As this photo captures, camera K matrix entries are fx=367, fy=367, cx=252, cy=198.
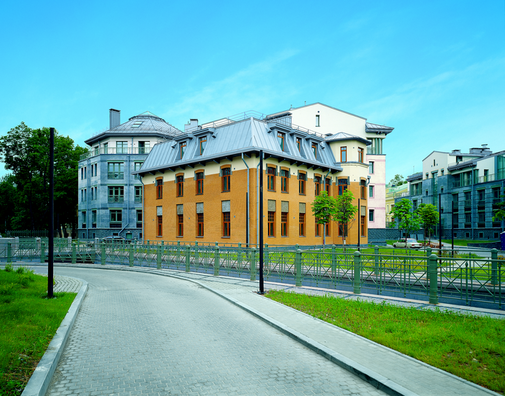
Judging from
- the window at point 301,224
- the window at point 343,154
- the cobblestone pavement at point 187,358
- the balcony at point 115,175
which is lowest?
the cobblestone pavement at point 187,358

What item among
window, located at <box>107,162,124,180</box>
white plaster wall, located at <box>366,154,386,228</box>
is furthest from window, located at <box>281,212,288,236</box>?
window, located at <box>107,162,124,180</box>

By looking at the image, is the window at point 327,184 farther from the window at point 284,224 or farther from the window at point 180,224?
the window at point 180,224

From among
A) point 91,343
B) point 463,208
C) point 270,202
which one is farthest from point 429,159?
point 91,343

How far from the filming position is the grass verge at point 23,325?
17.2 feet

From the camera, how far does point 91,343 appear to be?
23.6ft

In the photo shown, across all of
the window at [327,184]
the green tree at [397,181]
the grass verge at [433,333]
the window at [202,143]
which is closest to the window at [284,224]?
the window at [327,184]

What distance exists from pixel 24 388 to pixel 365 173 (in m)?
37.1

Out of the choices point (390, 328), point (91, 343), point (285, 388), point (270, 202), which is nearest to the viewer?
point (285, 388)

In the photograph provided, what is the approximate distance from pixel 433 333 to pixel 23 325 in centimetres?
822

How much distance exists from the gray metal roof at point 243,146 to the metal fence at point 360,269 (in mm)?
11196

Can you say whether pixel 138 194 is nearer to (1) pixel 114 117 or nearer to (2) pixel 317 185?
(1) pixel 114 117

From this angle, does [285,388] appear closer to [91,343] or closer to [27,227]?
[91,343]

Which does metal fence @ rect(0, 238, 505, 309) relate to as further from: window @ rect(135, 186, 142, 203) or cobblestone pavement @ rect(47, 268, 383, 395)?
window @ rect(135, 186, 142, 203)

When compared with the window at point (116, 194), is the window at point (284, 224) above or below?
below
